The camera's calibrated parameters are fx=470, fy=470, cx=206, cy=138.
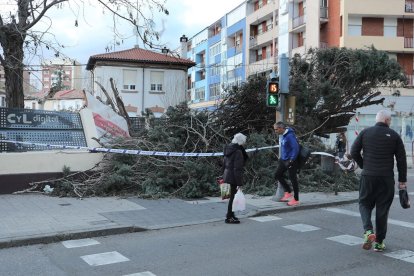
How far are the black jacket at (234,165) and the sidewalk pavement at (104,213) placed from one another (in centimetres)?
89

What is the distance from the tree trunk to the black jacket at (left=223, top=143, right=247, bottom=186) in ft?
25.8

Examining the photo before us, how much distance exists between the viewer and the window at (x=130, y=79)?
129ft

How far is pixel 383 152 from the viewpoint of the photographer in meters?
6.32

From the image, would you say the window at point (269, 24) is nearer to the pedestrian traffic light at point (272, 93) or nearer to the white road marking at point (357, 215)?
the pedestrian traffic light at point (272, 93)

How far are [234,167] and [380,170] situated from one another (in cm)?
269

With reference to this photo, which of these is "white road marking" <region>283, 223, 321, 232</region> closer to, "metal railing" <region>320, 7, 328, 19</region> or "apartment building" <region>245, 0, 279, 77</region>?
"metal railing" <region>320, 7, 328, 19</region>

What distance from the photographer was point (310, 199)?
10.8m

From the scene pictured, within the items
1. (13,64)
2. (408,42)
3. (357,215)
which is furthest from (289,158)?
(408,42)

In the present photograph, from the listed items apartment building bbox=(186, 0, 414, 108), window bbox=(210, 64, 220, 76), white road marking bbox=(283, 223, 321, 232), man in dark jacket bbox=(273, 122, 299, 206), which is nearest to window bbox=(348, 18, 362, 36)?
apartment building bbox=(186, 0, 414, 108)

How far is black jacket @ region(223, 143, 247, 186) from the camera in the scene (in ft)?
27.1

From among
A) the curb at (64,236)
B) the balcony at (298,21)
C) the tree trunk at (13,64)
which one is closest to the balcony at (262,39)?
the balcony at (298,21)

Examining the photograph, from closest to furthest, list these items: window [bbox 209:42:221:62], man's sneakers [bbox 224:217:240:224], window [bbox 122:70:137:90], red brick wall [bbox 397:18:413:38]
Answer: man's sneakers [bbox 224:217:240:224] < red brick wall [bbox 397:18:413:38] < window [bbox 122:70:137:90] < window [bbox 209:42:221:62]

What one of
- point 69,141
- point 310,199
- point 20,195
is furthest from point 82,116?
point 310,199

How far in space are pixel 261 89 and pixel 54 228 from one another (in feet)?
27.0
